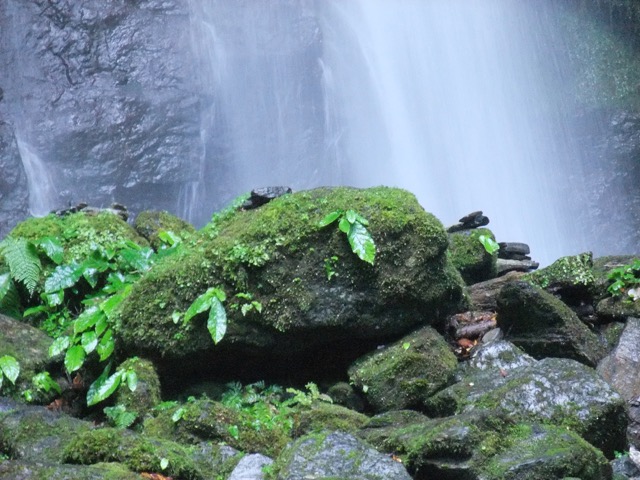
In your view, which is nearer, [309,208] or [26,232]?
[309,208]

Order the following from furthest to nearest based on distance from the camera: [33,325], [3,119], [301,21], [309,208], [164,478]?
[301,21]
[3,119]
[33,325]
[309,208]
[164,478]

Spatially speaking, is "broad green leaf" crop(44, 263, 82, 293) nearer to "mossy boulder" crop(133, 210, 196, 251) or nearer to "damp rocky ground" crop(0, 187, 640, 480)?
"damp rocky ground" crop(0, 187, 640, 480)

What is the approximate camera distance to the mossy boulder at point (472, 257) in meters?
7.73

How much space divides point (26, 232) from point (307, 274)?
3617mm

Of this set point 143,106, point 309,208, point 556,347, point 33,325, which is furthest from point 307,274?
point 143,106

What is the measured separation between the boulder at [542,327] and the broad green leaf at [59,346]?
3997 millimetres

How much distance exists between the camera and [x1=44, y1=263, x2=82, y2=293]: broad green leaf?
6574mm

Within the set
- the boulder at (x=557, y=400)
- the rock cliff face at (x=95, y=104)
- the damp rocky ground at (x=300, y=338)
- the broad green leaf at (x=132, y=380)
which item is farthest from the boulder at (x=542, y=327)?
the rock cliff face at (x=95, y=104)

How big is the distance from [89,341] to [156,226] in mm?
2813

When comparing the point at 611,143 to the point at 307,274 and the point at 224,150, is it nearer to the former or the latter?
the point at 224,150

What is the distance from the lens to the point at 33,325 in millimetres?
6629

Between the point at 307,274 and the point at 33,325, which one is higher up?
the point at 307,274

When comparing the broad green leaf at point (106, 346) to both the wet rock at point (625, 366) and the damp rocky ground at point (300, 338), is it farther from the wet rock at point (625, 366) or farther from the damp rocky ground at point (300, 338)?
the wet rock at point (625, 366)

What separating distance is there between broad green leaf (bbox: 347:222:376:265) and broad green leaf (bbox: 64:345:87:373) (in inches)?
102
